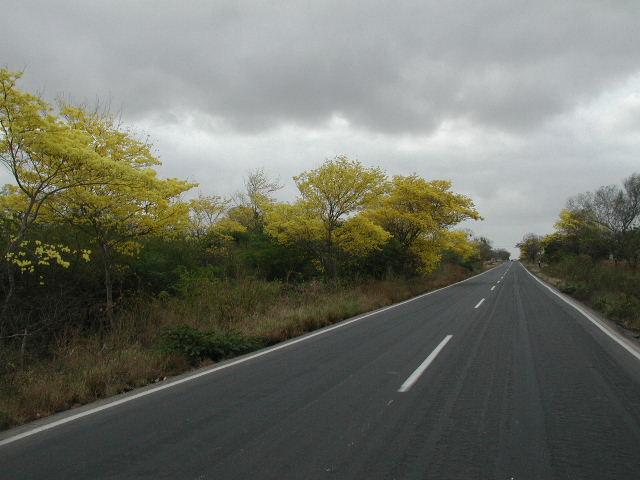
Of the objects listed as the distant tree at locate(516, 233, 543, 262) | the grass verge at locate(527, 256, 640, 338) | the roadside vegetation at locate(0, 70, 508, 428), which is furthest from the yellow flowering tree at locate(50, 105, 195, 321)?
the distant tree at locate(516, 233, 543, 262)

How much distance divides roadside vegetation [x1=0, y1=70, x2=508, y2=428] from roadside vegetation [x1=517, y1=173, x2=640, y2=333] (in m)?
9.27

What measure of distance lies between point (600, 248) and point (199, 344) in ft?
156

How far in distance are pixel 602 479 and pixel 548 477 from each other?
395 millimetres

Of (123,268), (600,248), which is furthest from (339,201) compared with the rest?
(600,248)

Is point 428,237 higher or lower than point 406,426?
higher

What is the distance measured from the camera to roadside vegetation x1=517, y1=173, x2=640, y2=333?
21062 mm

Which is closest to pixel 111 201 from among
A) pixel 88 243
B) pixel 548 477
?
pixel 88 243

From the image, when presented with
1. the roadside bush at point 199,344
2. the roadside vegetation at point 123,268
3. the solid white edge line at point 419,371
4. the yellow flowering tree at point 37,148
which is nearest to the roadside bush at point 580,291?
the roadside vegetation at point 123,268

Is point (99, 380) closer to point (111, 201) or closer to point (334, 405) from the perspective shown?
point (334, 405)

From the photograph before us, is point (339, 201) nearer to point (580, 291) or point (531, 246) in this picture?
point (580, 291)

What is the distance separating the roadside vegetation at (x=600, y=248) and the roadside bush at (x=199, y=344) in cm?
1255

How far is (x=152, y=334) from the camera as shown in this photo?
10.7 m

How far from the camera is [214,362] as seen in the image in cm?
912

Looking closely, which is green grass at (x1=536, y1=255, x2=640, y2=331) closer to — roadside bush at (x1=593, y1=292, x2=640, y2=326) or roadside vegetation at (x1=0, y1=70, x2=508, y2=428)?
roadside bush at (x1=593, y1=292, x2=640, y2=326)
